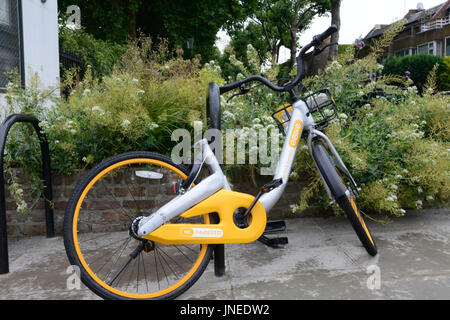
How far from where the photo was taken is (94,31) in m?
14.3

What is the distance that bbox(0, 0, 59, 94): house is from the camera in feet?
17.2

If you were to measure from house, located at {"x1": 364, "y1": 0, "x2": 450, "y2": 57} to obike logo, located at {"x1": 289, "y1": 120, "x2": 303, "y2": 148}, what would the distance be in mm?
37353

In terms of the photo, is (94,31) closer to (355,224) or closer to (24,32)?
(24,32)

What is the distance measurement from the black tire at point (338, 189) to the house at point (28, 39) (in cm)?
369

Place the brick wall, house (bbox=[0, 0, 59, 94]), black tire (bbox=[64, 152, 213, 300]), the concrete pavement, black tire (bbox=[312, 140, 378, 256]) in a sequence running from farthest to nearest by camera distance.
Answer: house (bbox=[0, 0, 59, 94]) → the brick wall → black tire (bbox=[312, 140, 378, 256]) → the concrete pavement → black tire (bbox=[64, 152, 213, 300])

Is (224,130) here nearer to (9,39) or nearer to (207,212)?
(207,212)

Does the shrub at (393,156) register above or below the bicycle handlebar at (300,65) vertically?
below

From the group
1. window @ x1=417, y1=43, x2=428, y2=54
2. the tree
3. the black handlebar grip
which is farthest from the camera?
window @ x1=417, y1=43, x2=428, y2=54

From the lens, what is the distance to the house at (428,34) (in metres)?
38.1

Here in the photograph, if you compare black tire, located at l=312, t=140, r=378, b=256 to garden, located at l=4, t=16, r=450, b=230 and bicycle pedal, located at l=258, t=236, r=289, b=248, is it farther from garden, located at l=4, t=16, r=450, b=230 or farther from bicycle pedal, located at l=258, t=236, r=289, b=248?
garden, located at l=4, t=16, r=450, b=230

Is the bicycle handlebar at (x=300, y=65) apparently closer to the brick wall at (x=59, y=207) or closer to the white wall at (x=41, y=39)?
the brick wall at (x=59, y=207)

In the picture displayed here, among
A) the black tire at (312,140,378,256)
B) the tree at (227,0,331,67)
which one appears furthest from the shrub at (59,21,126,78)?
the tree at (227,0,331,67)

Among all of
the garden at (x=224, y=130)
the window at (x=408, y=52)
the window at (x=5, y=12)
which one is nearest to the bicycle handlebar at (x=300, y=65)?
the garden at (x=224, y=130)
